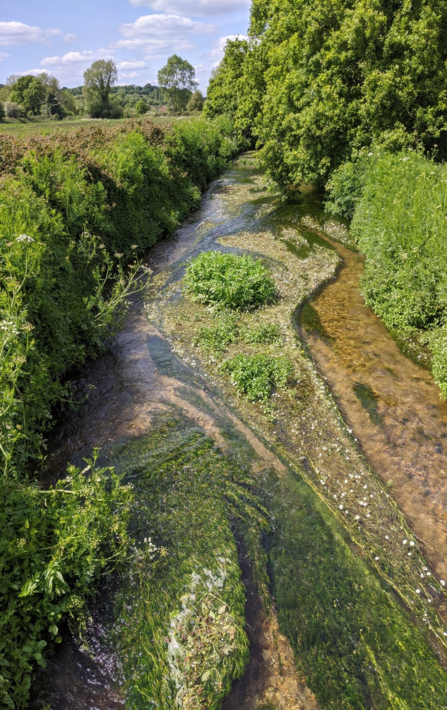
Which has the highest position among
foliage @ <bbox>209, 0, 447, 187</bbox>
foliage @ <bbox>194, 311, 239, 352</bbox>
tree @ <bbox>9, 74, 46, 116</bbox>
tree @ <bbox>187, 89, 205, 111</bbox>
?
tree @ <bbox>187, 89, 205, 111</bbox>

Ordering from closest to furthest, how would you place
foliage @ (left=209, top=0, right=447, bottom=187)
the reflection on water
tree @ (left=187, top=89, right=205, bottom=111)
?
the reflection on water, foliage @ (left=209, top=0, right=447, bottom=187), tree @ (left=187, top=89, right=205, bottom=111)

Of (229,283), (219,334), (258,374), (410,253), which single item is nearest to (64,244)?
(219,334)

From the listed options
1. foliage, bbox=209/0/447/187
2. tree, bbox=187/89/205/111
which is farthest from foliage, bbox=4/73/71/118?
foliage, bbox=209/0/447/187

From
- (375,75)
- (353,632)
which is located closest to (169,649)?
(353,632)

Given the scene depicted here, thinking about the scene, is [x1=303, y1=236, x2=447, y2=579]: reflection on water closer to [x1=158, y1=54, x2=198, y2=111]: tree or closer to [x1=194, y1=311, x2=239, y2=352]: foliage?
[x1=194, y1=311, x2=239, y2=352]: foliage

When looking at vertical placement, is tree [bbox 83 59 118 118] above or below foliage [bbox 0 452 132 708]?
above

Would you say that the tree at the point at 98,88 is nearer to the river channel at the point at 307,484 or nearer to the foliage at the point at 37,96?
the foliage at the point at 37,96

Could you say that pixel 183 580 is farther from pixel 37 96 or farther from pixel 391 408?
pixel 37 96

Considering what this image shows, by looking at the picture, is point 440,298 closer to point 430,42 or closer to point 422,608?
point 422,608
